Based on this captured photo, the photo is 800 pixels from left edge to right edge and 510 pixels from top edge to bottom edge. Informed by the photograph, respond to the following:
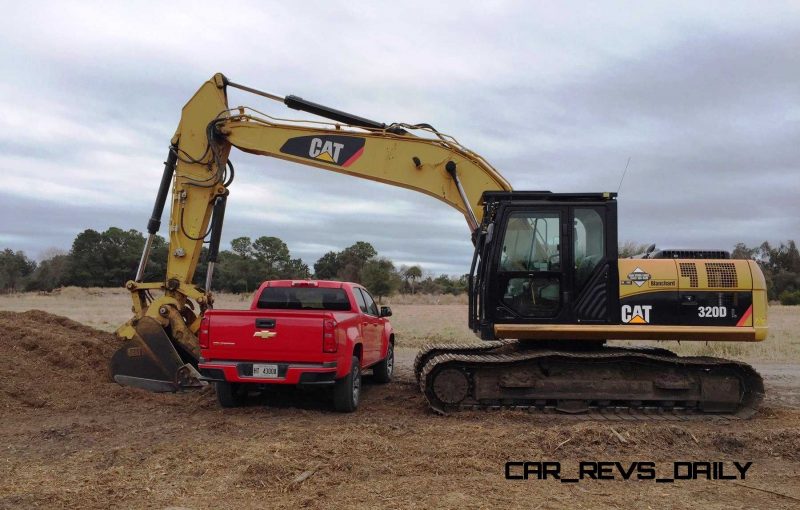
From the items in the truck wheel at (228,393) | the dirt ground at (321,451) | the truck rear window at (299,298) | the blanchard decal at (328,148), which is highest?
the blanchard decal at (328,148)

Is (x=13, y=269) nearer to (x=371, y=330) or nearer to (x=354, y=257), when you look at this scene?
(x=354, y=257)

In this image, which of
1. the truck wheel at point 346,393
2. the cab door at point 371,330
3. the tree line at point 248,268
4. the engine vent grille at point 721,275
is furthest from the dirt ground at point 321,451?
the tree line at point 248,268

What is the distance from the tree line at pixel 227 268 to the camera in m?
52.8

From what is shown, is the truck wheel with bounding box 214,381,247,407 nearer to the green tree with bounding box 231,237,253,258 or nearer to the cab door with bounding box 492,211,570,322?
the cab door with bounding box 492,211,570,322

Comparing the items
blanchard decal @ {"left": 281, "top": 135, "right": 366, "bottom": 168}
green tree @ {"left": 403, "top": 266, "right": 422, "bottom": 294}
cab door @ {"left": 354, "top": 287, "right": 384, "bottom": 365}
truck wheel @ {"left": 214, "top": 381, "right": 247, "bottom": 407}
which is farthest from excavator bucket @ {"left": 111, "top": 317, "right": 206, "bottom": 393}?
green tree @ {"left": 403, "top": 266, "right": 422, "bottom": 294}

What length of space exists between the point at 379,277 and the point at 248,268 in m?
10.0

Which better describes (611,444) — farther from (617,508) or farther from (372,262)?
(372,262)

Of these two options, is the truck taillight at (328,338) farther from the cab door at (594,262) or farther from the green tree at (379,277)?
the green tree at (379,277)

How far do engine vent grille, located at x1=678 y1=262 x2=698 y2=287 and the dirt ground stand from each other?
1.82 m

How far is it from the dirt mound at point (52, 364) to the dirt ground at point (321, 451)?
40mm

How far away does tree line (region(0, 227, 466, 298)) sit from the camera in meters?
52.8

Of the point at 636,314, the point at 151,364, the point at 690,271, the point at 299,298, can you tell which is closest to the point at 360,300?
the point at 299,298

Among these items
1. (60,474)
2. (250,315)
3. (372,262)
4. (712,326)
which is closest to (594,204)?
(712,326)

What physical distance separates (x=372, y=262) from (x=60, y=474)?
160 ft
